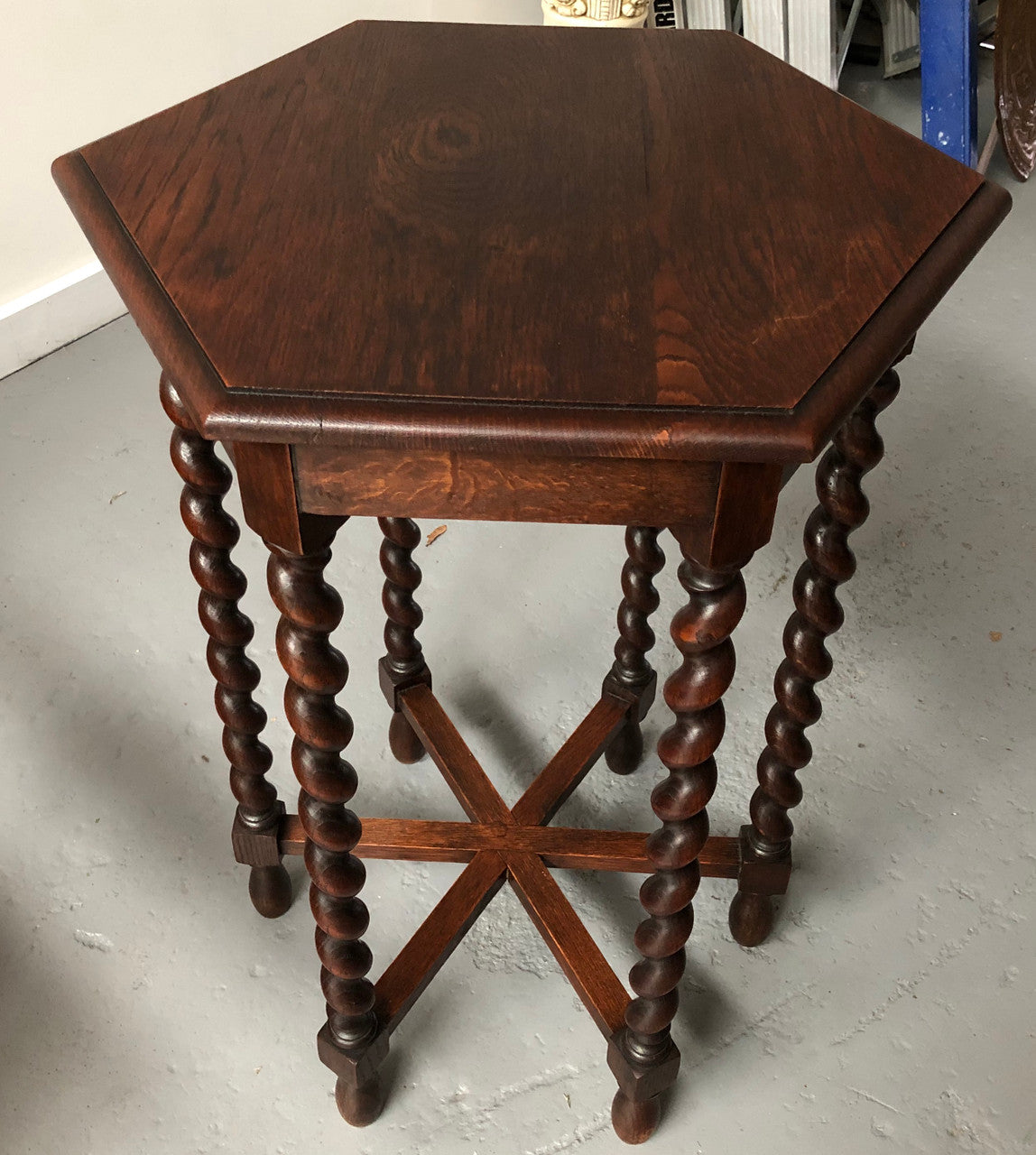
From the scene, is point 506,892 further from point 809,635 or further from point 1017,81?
point 1017,81

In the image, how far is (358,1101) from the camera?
4.48 feet

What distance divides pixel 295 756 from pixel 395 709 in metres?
0.62

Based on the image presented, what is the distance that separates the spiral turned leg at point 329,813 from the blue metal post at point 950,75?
266cm

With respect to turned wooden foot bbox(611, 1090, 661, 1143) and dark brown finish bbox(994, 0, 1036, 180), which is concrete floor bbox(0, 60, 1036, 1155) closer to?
turned wooden foot bbox(611, 1090, 661, 1143)

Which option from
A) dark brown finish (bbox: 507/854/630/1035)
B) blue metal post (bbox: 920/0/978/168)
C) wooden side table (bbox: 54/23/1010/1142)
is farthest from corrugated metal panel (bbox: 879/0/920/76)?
dark brown finish (bbox: 507/854/630/1035)

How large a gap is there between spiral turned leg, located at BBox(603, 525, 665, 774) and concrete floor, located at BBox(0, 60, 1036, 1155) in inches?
2.0

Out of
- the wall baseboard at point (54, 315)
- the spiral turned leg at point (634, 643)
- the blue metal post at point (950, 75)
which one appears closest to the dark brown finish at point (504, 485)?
the spiral turned leg at point (634, 643)

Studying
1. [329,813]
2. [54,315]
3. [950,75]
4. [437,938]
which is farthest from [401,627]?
[950,75]

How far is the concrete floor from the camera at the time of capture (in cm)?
142

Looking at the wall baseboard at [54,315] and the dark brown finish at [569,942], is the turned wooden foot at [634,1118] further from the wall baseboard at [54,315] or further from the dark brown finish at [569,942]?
the wall baseboard at [54,315]

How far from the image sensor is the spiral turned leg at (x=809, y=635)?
4.18 feet

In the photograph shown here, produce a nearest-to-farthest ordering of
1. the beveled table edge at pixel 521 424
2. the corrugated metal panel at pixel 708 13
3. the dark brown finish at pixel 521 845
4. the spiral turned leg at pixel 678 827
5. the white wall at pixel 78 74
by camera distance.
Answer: the beveled table edge at pixel 521 424 → the spiral turned leg at pixel 678 827 → the dark brown finish at pixel 521 845 → the white wall at pixel 78 74 → the corrugated metal panel at pixel 708 13

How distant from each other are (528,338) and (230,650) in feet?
2.05

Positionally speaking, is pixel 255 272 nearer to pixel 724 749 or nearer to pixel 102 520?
pixel 724 749
